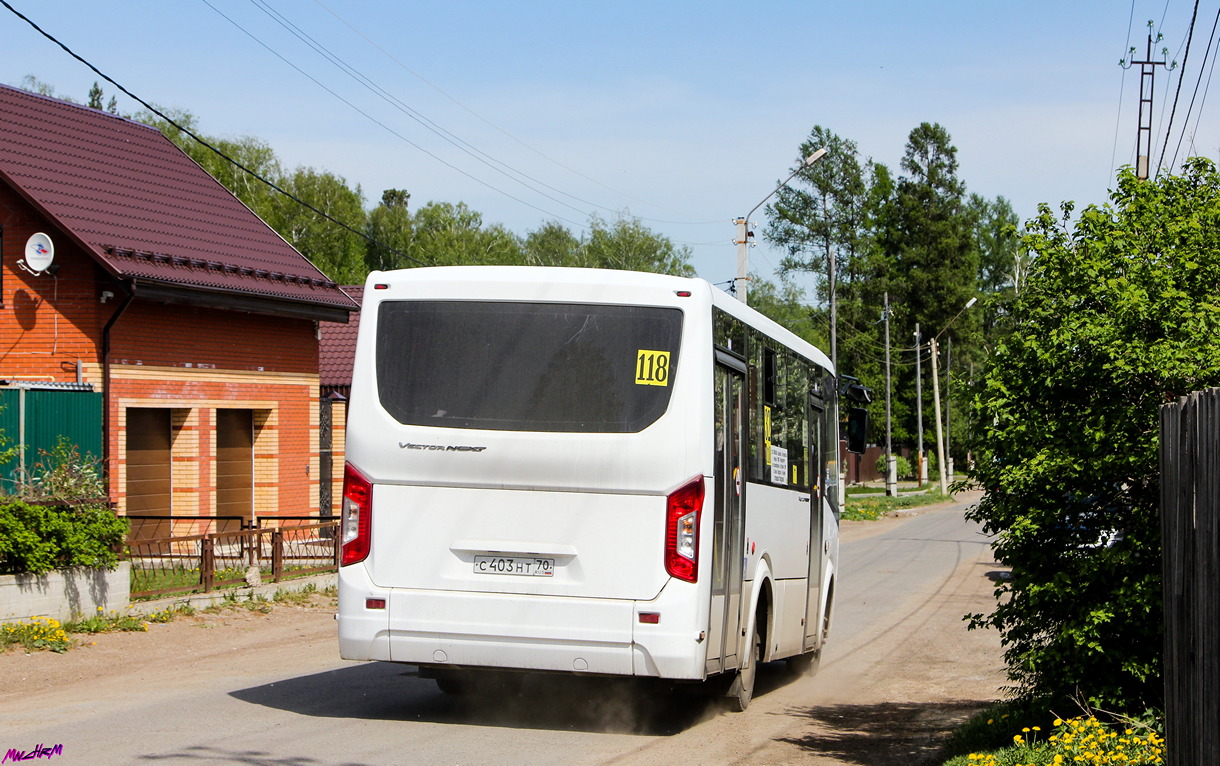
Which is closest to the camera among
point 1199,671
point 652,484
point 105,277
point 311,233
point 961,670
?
point 1199,671

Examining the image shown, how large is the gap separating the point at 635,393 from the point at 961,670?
6124 millimetres

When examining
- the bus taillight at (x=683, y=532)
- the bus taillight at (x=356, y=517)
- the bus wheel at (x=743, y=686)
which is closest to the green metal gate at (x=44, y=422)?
the bus taillight at (x=356, y=517)

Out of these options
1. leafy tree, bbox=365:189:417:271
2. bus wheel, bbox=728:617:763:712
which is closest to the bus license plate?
bus wheel, bbox=728:617:763:712

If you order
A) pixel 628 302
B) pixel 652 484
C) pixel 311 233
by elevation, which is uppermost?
pixel 311 233

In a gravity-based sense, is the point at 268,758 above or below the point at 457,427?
below

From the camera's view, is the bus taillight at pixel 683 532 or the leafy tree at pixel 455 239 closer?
the bus taillight at pixel 683 532

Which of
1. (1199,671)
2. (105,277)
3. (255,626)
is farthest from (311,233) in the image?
(1199,671)

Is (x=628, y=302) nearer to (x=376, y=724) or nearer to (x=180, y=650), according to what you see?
(x=376, y=724)

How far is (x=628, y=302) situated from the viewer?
8.42m

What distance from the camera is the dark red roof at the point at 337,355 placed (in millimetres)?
29875

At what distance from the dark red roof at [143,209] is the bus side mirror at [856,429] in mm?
11233

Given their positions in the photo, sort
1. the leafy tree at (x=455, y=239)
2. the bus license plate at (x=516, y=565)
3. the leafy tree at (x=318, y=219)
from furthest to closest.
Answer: the leafy tree at (x=455, y=239), the leafy tree at (x=318, y=219), the bus license plate at (x=516, y=565)

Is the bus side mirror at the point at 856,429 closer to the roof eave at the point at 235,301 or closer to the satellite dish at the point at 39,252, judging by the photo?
the roof eave at the point at 235,301

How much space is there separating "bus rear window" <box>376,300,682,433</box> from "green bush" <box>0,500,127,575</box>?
6.11 meters
